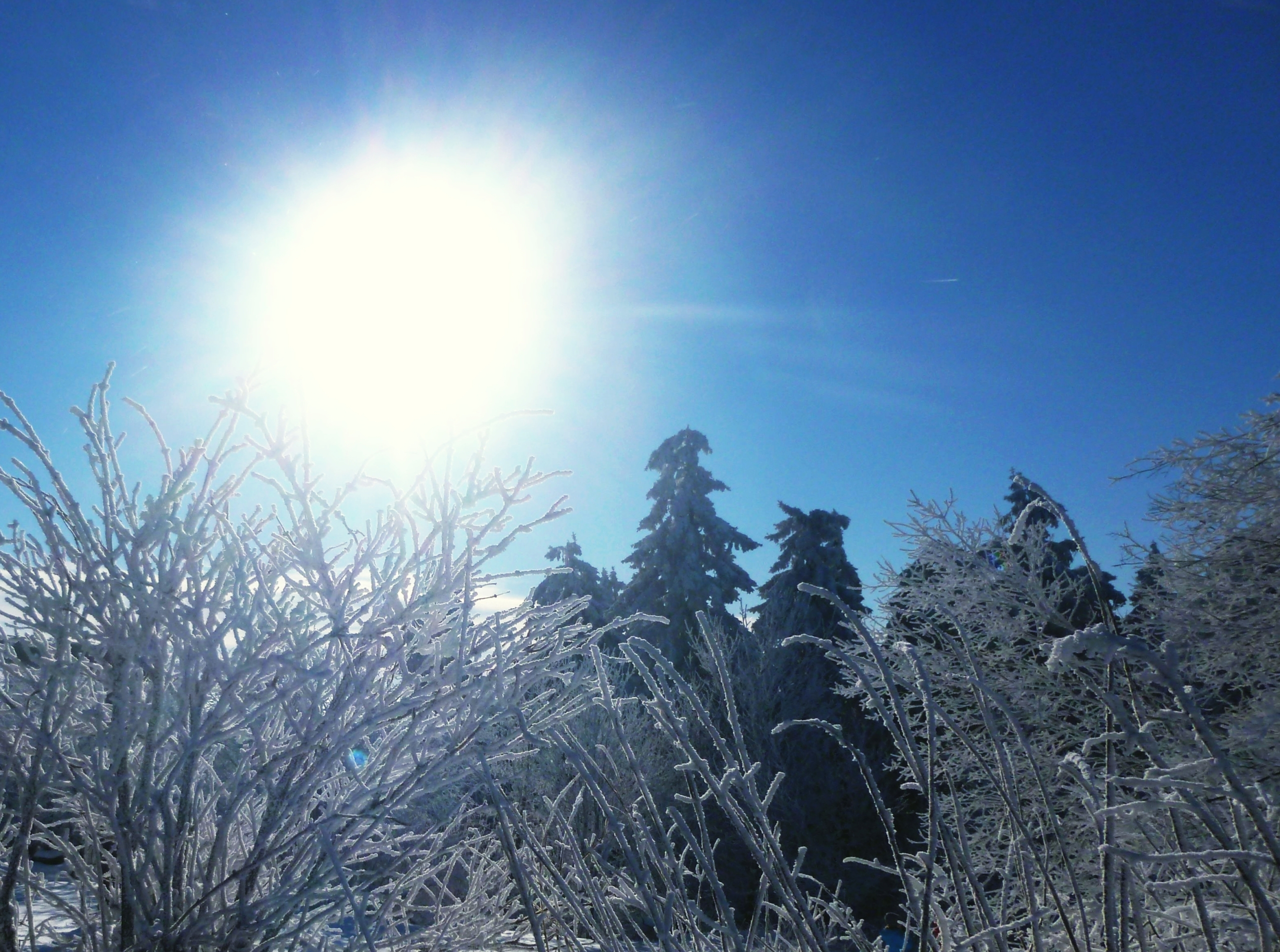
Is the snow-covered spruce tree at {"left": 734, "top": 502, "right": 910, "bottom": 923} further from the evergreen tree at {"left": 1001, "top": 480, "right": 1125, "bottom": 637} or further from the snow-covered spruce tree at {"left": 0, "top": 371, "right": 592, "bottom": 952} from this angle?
the snow-covered spruce tree at {"left": 0, "top": 371, "right": 592, "bottom": 952}

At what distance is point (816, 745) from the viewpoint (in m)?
18.0

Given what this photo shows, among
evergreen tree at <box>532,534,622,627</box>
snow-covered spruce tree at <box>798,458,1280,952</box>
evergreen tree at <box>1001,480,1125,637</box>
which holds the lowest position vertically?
snow-covered spruce tree at <box>798,458,1280,952</box>

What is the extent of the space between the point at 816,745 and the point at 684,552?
6.52m

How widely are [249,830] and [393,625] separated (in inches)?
49.0

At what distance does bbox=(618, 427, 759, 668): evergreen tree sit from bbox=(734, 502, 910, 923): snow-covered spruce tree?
5.42 feet

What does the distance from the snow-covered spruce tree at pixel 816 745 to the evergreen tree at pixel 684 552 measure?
1.65m

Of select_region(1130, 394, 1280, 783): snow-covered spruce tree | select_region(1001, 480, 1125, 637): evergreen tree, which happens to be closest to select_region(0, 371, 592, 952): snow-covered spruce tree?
select_region(1001, 480, 1125, 637): evergreen tree

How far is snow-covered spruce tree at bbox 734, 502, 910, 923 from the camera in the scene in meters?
16.0

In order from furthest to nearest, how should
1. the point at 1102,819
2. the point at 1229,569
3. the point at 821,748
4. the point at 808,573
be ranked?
the point at 808,573, the point at 821,748, the point at 1229,569, the point at 1102,819

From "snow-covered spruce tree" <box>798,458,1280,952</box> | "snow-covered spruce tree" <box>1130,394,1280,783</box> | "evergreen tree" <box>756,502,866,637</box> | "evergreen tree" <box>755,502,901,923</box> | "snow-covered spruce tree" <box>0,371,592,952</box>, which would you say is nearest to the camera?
"snow-covered spruce tree" <box>798,458,1280,952</box>

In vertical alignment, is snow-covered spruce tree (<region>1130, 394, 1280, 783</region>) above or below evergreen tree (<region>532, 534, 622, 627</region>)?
below

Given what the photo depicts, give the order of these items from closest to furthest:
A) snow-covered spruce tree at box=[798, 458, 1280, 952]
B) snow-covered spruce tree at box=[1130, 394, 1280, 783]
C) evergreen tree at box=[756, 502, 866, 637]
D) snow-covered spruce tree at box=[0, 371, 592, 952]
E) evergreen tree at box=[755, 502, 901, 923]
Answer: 1. snow-covered spruce tree at box=[798, 458, 1280, 952]
2. snow-covered spruce tree at box=[0, 371, 592, 952]
3. snow-covered spruce tree at box=[1130, 394, 1280, 783]
4. evergreen tree at box=[755, 502, 901, 923]
5. evergreen tree at box=[756, 502, 866, 637]

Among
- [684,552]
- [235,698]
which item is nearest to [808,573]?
[684,552]

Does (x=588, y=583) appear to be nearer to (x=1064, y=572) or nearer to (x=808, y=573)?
(x=808, y=573)
